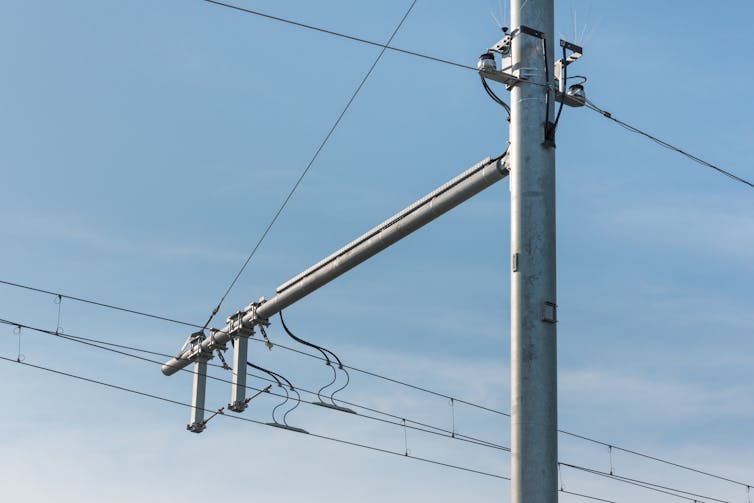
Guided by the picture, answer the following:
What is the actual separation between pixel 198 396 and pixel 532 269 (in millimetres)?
12501

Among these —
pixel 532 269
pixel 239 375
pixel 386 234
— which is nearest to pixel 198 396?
pixel 239 375

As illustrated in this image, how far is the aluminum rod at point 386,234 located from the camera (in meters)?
20.1

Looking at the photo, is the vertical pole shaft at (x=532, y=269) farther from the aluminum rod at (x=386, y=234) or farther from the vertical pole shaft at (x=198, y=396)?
the vertical pole shaft at (x=198, y=396)

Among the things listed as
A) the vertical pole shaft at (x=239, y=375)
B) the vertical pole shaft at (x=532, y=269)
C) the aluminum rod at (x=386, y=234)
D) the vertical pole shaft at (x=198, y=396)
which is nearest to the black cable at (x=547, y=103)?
the vertical pole shaft at (x=532, y=269)

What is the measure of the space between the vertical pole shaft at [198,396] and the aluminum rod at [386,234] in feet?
4.21

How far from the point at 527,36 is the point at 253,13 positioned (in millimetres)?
4918

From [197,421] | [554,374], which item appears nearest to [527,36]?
[554,374]

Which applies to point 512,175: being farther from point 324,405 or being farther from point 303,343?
point 303,343

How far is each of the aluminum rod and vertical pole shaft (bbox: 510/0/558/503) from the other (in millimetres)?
911

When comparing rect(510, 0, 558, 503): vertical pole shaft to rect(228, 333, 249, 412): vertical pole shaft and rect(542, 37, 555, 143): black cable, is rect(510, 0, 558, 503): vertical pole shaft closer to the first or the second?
rect(542, 37, 555, 143): black cable

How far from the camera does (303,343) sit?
27.5 metres

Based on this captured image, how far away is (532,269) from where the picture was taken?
18016 millimetres

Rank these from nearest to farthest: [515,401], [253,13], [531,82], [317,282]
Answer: [515,401], [531,82], [253,13], [317,282]

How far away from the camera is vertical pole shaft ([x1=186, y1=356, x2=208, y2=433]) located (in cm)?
2809
